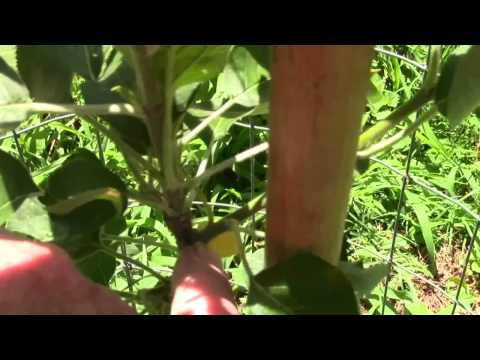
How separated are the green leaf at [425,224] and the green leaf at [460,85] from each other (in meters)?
0.85

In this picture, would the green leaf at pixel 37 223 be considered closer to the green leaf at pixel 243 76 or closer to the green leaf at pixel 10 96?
the green leaf at pixel 10 96

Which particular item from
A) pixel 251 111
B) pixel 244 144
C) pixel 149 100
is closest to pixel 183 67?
pixel 149 100

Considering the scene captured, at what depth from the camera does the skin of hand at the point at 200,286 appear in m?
0.52

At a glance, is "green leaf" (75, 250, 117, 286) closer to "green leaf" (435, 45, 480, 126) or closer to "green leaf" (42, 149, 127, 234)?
"green leaf" (42, 149, 127, 234)

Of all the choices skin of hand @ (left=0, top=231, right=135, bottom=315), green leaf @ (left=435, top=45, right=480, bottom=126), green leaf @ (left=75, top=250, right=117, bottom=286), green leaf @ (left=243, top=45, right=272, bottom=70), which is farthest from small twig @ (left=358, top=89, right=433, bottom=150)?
green leaf @ (left=75, top=250, right=117, bottom=286)

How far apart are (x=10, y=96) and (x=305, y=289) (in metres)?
0.30

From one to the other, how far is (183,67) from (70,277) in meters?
0.18

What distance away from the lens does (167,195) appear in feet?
2.01

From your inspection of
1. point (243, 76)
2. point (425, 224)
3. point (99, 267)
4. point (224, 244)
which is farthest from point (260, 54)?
point (425, 224)

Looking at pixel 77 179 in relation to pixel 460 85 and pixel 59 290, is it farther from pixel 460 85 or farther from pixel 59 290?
pixel 460 85

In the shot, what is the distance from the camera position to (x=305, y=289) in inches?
21.0

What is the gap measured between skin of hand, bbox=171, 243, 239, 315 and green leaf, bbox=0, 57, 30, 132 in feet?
0.57

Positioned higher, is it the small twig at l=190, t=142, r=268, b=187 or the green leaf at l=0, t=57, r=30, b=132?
the green leaf at l=0, t=57, r=30, b=132

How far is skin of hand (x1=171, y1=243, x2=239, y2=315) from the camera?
515 mm
